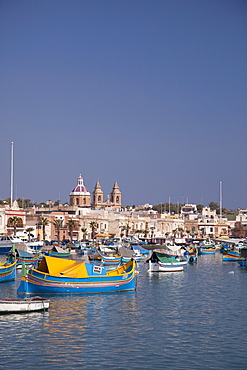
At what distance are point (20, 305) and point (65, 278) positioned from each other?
739cm

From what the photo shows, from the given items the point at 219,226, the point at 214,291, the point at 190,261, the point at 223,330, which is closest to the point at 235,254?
the point at 190,261

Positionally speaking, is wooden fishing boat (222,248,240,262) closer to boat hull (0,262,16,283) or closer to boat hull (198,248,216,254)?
boat hull (198,248,216,254)

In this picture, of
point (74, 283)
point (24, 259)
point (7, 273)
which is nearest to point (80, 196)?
point (24, 259)

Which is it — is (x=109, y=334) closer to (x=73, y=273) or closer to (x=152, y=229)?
(x=73, y=273)

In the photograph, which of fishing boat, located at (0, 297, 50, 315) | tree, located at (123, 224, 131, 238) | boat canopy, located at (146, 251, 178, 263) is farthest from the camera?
tree, located at (123, 224, 131, 238)

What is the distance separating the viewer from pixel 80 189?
162 m

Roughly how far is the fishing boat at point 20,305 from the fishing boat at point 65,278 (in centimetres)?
588

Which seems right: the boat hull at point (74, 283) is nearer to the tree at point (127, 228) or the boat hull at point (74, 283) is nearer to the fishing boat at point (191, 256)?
the fishing boat at point (191, 256)

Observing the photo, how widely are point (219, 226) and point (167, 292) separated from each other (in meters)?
133

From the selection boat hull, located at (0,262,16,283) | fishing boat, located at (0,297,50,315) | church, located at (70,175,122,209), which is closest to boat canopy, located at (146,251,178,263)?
boat hull, located at (0,262,16,283)

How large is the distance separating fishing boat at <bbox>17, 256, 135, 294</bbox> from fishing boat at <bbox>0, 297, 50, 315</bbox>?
5.88m

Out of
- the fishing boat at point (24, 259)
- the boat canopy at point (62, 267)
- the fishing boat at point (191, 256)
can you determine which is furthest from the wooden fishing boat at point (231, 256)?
the boat canopy at point (62, 267)

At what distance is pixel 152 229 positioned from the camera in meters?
154

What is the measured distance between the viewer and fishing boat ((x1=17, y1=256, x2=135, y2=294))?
3700 cm
